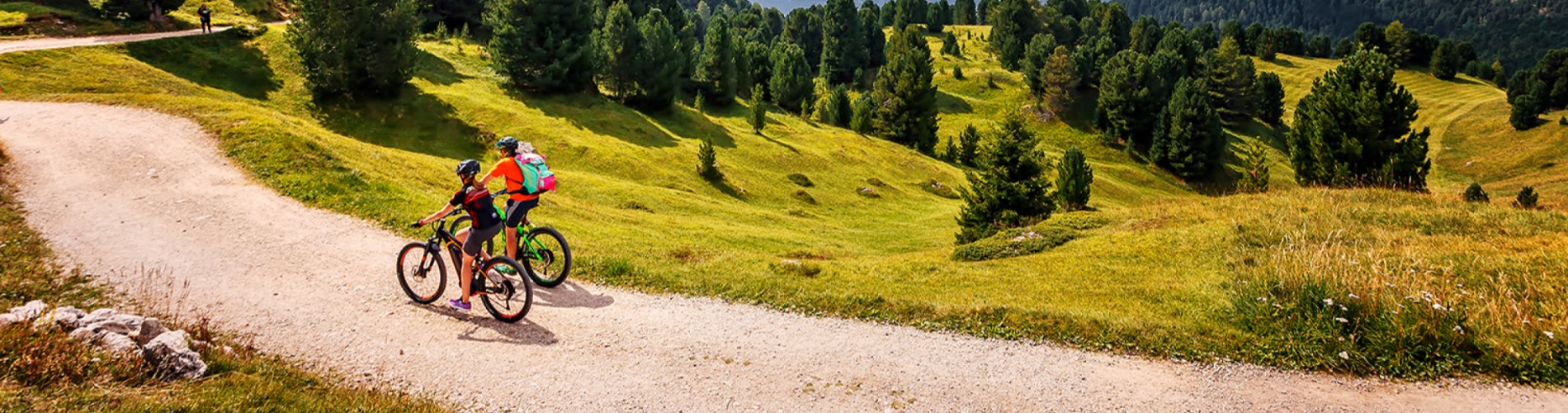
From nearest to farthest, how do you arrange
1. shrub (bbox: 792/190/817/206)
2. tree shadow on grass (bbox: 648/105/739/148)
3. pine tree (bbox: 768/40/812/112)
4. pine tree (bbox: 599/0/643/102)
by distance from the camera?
shrub (bbox: 792/190/817/206) < tree shadow on grass (bbox: 648/105/739/148) < pine tree (bbox: 599/0/643/102) < pine tree (bbox: 768/40/812/112)

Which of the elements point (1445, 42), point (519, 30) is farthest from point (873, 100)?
point (1445, 42)

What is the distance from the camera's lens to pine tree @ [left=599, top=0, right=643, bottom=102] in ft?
215

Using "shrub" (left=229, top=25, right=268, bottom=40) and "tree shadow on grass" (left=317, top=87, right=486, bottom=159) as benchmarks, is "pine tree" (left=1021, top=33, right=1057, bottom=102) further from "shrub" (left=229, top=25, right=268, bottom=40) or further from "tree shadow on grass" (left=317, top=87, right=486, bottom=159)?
"shrub" (left=229, top=25, right=268, bottom=40)

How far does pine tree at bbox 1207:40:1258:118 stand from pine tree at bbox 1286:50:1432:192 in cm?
9972

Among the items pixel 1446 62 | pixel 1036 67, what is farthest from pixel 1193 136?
pixel 1446 62

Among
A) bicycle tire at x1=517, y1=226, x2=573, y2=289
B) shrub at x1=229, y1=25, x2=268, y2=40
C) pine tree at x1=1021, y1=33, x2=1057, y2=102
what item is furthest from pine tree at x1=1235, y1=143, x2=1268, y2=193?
shrub at x1=229, y1=25, x2=268, y2=40

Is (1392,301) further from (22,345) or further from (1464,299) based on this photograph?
(22,345)

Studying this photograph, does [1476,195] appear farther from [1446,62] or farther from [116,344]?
[1446,62]

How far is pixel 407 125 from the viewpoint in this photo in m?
46.3

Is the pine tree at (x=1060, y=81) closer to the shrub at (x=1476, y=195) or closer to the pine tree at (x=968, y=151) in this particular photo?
the pine tree at (x=968, y=151)

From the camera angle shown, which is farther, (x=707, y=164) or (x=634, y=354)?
(x=707, y=164)

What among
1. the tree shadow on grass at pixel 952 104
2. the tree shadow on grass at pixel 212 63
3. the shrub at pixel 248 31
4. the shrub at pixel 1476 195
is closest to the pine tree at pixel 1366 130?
the shrub at pixel 1476 195

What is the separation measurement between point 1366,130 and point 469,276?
124 feet

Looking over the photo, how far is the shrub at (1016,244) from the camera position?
20188 mm
